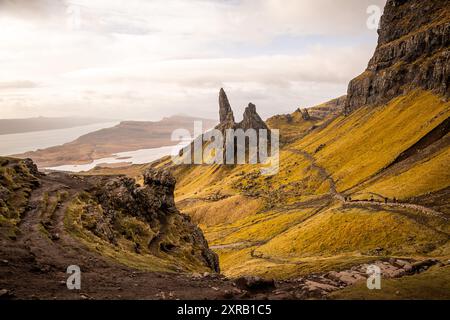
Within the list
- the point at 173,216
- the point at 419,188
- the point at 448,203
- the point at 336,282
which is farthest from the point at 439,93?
the point at 336,282

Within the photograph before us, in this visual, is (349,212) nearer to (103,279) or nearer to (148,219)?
(148,219)

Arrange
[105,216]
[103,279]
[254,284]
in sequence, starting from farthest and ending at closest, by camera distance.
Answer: [105,216] → [254,284] → [103,279]

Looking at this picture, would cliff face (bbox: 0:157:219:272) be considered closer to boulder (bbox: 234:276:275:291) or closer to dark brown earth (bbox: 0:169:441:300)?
dark brown earth (bbox: 0:169:441:300)

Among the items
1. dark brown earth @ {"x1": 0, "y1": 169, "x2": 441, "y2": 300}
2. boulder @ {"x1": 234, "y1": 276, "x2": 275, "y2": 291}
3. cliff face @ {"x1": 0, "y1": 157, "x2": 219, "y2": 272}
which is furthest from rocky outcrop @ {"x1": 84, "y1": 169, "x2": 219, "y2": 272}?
boulder @ {"x1": 234, "y1": 276, "x2": 275, "y2": 291}

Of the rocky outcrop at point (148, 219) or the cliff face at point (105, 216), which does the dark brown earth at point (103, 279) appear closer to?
the cliff face at point (105, 216)

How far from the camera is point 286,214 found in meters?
146

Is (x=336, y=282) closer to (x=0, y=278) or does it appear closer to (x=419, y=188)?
(x=0, y=278)

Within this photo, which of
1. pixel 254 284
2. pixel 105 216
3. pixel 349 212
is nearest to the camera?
pixel 254 284

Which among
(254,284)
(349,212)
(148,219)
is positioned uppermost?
(349,212)

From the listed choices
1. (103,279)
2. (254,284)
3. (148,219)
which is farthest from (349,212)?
(103,279)

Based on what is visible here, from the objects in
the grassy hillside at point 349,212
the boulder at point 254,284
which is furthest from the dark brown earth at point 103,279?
the grassy hillside at point 349,212

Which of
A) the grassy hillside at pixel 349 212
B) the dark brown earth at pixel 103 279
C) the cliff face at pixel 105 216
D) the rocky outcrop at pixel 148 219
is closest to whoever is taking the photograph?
the dark brown earth at pixel 103 279

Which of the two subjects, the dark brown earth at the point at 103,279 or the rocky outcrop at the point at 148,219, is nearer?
the dark brown earth at the point at 103,279

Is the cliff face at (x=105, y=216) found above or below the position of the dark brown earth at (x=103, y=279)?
above
